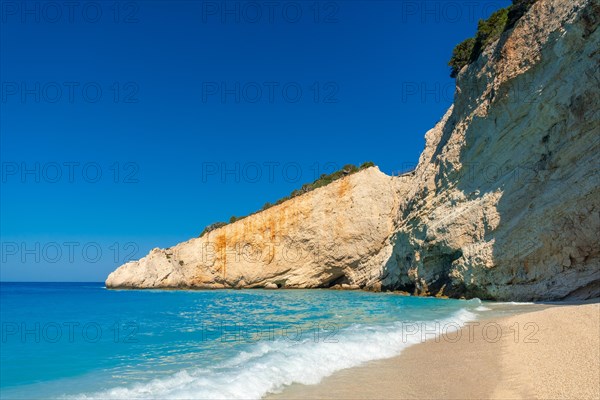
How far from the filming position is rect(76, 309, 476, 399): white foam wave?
5.35m

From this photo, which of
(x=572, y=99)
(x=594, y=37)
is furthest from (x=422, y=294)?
(x=594, y=37)

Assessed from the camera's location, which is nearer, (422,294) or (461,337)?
(461,337)

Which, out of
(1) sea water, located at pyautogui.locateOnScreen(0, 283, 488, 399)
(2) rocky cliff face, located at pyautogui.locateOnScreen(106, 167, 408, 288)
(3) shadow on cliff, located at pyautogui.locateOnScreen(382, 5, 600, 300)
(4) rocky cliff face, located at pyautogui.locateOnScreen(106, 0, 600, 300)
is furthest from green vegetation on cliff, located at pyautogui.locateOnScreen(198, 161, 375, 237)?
(1) sea water, located at pyautogui.locateOnScreen(0, 283, 488, 399)

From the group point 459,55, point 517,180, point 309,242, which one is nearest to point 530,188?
point 517,180

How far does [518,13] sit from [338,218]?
2130 centimetres

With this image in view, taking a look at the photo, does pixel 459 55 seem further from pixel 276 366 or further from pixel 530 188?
pixel 276 366

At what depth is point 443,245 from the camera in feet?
74.5

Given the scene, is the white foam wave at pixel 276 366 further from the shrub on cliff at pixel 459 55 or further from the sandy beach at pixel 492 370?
the shrub on cliff at pixel 459 55

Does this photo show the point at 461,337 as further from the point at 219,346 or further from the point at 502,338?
the point at 219,346

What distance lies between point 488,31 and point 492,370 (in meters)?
24.0

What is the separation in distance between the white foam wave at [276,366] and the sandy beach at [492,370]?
12.6 inches

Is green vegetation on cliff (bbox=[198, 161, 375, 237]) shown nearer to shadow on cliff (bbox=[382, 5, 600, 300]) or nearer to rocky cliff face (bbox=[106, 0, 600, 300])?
rocky cliff face (bbox=[106, 0, 600, 300])

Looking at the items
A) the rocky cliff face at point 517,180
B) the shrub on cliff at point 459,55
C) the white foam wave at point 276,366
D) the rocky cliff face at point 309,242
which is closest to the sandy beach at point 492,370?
the white foam wave at point 276,366

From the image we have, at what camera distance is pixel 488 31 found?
A: 2431cm
